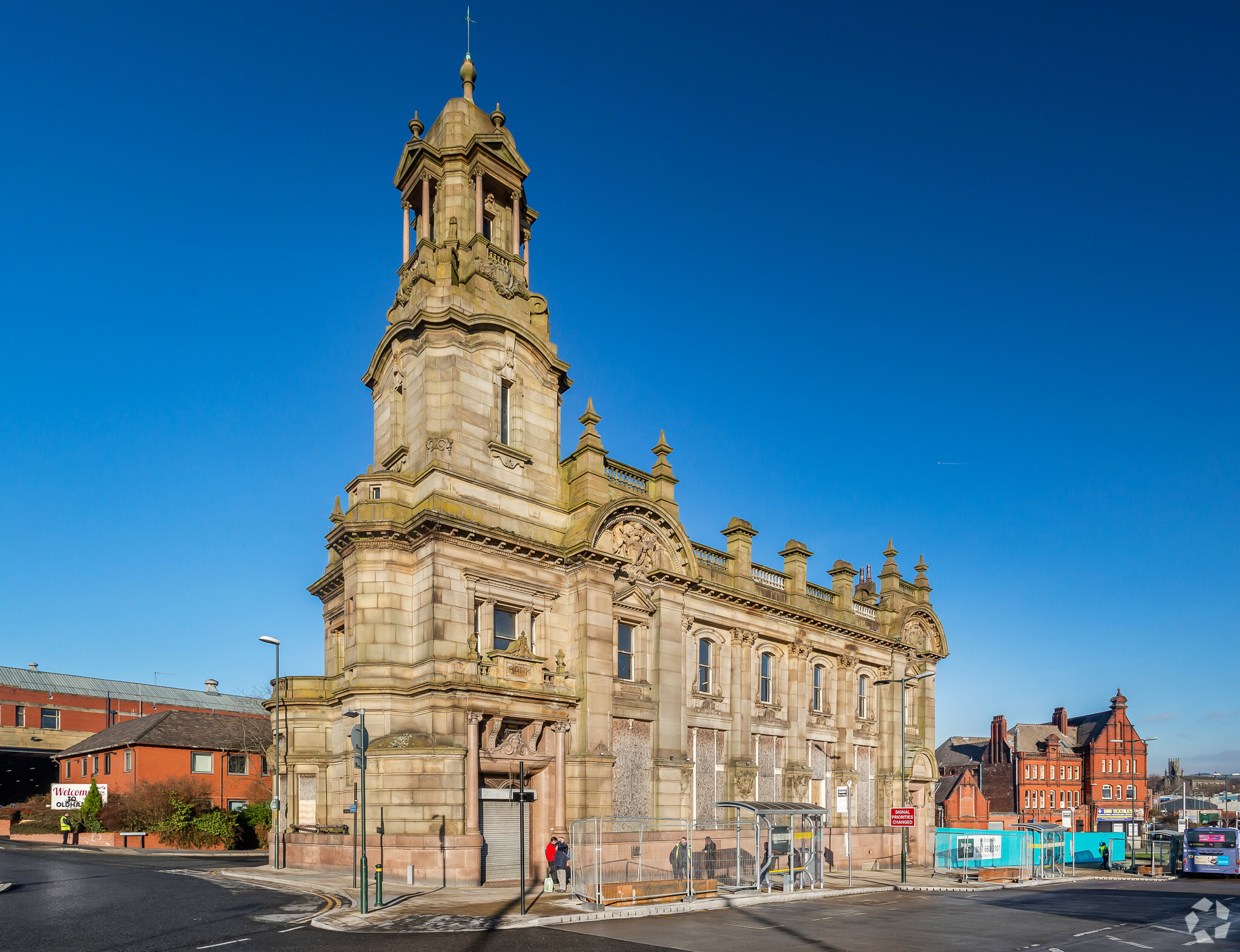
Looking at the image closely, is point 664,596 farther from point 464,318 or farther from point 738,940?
point 738,940

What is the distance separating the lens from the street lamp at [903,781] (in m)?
34.7

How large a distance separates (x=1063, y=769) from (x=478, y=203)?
3403 inches

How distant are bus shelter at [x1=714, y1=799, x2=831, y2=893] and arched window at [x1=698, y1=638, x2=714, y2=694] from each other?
606 centimetres

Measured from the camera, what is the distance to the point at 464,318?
32344 millimetres

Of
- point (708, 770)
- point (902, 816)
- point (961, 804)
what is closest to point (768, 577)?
point (708, 770)

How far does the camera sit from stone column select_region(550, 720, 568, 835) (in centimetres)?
2978

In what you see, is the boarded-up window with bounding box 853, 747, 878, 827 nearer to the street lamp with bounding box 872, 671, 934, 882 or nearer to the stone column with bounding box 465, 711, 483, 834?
the street lamp with bounding box 872, 671, 934, 882

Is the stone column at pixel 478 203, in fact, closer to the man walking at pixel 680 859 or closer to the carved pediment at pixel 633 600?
the carved pediment at pixel 633 600

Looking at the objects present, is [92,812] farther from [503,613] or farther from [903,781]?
[903,781]

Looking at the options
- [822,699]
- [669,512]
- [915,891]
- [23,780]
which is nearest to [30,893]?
[669,512]

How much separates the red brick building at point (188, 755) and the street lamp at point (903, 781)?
37282 millimetres

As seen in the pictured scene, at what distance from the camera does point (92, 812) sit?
→ 1879 inches

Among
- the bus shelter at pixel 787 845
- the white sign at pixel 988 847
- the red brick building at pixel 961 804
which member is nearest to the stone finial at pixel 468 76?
the bus shelter at pixel 787 845

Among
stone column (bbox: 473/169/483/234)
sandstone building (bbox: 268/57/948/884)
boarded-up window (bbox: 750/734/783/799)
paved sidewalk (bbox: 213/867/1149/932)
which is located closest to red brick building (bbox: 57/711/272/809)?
sandstone building (bbox: 268/57/948/884)
